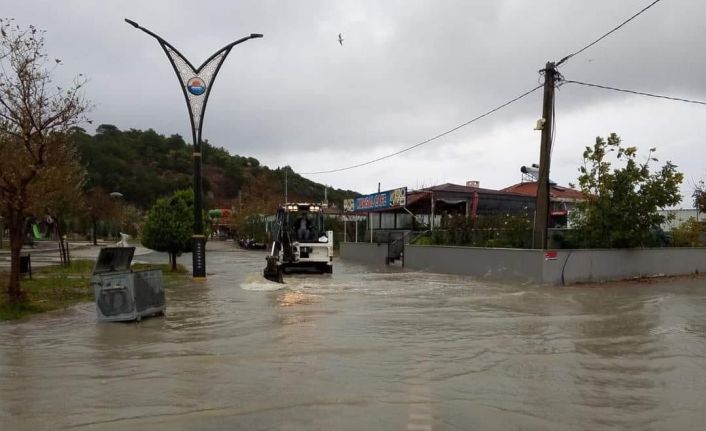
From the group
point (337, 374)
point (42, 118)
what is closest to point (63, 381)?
point (337, 374)

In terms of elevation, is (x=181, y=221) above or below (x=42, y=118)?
below

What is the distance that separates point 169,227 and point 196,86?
622 centimetres

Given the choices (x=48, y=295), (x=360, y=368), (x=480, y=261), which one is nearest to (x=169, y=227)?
(x=48, y=295)

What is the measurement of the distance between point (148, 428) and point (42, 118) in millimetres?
9092

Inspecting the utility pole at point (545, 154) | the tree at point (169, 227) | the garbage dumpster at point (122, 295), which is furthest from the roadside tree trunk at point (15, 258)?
the utility pole at point (545, 154)

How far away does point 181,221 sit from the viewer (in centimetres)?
2353

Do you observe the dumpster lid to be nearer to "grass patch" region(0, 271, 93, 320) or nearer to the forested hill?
"grass patch" region(0, 271, 93, 320)

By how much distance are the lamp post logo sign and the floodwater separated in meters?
8.18

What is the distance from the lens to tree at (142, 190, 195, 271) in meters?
23.2

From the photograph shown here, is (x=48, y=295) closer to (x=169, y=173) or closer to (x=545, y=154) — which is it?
(x=545, y=154)

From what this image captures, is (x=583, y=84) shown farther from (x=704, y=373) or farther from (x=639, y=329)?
(x=704, y=373)

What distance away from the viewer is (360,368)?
7395 millimetres

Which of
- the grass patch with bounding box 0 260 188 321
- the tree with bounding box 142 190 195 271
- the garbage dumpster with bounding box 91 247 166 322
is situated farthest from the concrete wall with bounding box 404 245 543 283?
the garbage dumpster with bounding box 91 247 166 322

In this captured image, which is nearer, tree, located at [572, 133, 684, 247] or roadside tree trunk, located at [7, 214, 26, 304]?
roadside tree trunk, located at [7, 214, 26, 304]
